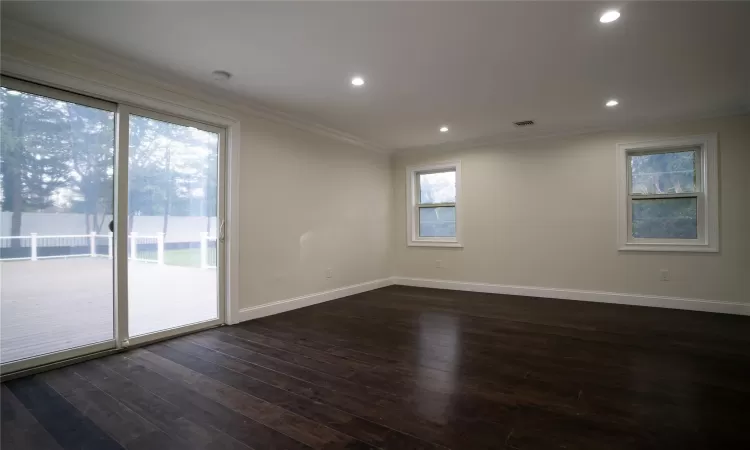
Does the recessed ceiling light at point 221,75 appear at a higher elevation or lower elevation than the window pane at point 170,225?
higher

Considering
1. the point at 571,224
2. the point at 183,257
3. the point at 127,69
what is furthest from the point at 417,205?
the point at 127,69

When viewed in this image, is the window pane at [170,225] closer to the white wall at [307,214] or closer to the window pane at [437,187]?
the white wall at [307,214]

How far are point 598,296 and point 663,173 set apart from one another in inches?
68.4

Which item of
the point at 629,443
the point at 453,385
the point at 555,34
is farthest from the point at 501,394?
the point at 555,34

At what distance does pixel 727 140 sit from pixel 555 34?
3.23 meters

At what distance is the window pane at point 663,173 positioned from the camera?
436 centimetres

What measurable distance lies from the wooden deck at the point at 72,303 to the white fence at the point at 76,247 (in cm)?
5

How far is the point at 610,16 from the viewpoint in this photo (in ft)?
7.31

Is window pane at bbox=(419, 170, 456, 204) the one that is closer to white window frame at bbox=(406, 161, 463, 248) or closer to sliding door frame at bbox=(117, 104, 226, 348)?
white window frame at bbox=(406, 161, 463, 248)

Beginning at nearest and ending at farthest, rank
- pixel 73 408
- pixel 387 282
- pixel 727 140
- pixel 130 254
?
pixel 73 408 < pixel 130 254 < pixel 727 140 < pixel 387 282

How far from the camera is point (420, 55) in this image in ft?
8.98

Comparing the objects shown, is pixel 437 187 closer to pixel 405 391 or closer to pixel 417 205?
pixel 417 205

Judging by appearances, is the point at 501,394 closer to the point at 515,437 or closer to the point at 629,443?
the point at 515,437

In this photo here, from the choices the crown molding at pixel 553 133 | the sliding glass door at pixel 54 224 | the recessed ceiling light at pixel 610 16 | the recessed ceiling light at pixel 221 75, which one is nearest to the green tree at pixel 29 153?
the sliding glass door at pixel 54 224
